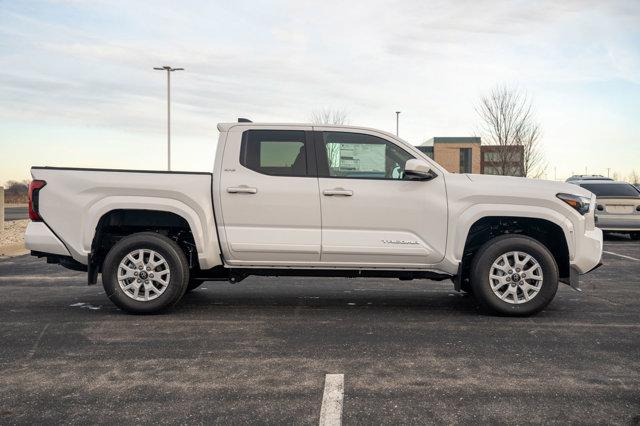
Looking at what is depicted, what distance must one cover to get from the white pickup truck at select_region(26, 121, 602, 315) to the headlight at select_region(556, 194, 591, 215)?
0.04 feet

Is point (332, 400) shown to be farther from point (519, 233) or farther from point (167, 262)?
point (519, 233)

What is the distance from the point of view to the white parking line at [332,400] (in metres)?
3.38

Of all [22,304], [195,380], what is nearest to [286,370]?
[195,380]

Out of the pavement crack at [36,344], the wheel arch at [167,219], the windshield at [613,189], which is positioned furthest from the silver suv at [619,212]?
the pavement crack at [36,344]

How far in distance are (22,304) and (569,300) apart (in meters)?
6.39

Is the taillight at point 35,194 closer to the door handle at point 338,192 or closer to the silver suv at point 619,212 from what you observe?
the door handle at point 338,192

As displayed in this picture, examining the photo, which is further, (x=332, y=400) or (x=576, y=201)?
(x=576, y=201)

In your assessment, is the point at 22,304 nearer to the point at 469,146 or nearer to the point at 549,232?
the point at 549,232

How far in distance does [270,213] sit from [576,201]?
3.14 metres

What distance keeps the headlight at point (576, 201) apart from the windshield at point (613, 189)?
362 inches

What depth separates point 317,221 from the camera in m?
6.10

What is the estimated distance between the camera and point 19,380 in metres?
4.09

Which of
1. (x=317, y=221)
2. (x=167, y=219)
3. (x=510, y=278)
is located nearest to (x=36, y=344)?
(x=167, y=219)

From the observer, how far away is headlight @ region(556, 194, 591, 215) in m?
6.14
